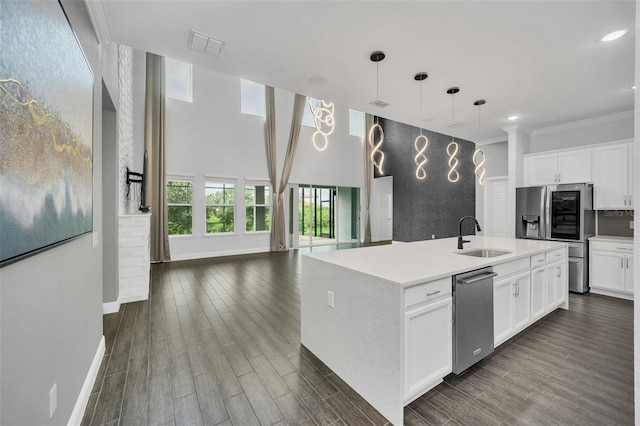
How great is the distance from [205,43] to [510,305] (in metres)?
3.79

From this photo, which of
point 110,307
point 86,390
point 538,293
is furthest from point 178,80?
point 538,293

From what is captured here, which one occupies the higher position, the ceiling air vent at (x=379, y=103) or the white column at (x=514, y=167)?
the ceiling air vent at (x=379, y=103)

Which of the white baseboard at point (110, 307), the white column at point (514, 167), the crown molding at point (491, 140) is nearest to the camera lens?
the white baseboard at point (110, 307)

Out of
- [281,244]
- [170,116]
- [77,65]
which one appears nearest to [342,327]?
[77,65]

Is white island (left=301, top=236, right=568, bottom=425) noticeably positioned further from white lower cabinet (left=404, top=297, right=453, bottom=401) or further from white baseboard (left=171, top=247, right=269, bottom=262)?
white baseboard (left=171, top=247, right=269, bottom=262)

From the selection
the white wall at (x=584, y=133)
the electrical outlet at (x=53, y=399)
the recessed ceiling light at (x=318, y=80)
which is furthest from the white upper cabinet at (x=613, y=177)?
the electrical outlet at (x=53, y=399)

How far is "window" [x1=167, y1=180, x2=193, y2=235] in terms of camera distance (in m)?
6.70

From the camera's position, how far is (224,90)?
7.27 metres

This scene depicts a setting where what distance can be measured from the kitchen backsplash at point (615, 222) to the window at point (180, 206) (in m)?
8.40

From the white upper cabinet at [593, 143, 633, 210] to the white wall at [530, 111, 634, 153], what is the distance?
724 millimetres

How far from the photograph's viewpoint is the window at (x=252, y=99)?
24.9 feet

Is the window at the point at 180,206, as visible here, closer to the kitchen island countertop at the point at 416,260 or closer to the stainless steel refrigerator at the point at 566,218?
the kitchen island countertop at the point at 416,260

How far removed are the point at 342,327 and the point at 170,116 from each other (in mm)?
6713

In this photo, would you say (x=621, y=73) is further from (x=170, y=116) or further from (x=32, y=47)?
(x=170, y=116)
